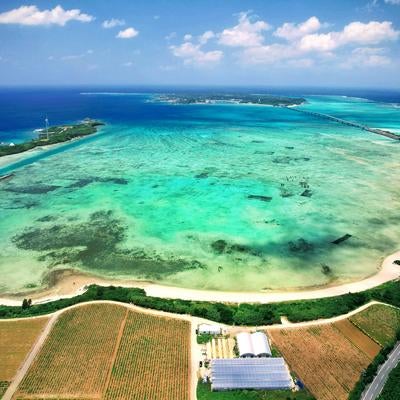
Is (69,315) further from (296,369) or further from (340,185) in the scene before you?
(340,185)

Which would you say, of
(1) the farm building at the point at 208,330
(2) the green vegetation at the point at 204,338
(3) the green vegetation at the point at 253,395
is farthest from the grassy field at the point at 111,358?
(3) the green vegetation at the point at 253,395

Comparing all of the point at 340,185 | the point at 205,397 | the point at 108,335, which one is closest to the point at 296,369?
the point at 205,397

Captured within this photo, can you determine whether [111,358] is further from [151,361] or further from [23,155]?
[23,155]

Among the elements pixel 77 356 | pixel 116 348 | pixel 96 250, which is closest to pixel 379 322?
pixel 116 348

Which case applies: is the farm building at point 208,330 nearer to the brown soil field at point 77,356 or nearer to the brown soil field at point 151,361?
the brown soil field at point 151,361

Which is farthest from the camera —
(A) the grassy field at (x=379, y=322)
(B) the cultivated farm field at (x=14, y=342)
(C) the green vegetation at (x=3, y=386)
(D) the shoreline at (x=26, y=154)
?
(D) the shoreline at (x=26, y=154)
